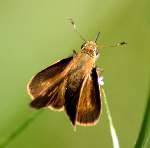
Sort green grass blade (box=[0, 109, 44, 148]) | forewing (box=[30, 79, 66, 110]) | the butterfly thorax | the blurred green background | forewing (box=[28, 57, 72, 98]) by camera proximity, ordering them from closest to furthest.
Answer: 1. green grass blade (box=[0, 109, 44, 148])
2. forewing (box=[30, 79, 66, 110])
3. forewing (box=[28, 57, 72, 98])
4. the butterfly thorax
5. the blurred green background

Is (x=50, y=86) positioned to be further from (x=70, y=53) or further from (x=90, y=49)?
(x=70, y=53)

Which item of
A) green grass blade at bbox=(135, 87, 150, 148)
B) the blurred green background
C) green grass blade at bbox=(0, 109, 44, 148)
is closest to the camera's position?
green grass blade at bbox=(135, 87, 150, 148)

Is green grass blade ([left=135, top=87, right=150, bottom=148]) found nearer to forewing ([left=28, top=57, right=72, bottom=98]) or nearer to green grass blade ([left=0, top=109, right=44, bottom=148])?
green grass blade ([left=0, top=109, right=44, bottom=148])

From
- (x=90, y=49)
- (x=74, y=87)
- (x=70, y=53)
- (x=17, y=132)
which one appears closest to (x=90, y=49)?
(x=90, y=49)

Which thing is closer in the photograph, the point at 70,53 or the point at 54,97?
the point at 54,97

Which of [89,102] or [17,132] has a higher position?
[89,102]

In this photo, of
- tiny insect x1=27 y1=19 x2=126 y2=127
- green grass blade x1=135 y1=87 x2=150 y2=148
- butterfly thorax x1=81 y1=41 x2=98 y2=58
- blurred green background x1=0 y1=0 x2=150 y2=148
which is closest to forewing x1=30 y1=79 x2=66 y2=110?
tiny insect x1=27 y1=19 x2=126 y2=127

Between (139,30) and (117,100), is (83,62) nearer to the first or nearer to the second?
(117,100)
